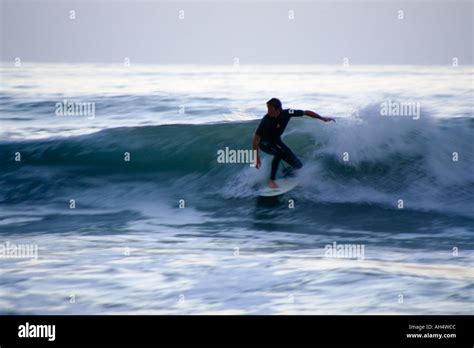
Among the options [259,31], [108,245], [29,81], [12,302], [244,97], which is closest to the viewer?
[12,302]

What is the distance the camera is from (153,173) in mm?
15156

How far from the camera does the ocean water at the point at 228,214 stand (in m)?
7.46

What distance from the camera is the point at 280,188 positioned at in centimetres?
1251

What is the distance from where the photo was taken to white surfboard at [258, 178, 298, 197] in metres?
12.5

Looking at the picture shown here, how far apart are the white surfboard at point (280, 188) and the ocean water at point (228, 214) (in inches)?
5.0

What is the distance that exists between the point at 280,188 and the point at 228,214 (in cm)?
97

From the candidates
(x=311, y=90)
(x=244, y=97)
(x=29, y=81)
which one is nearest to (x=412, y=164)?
(x=244, y=97)

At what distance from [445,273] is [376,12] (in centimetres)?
3790
